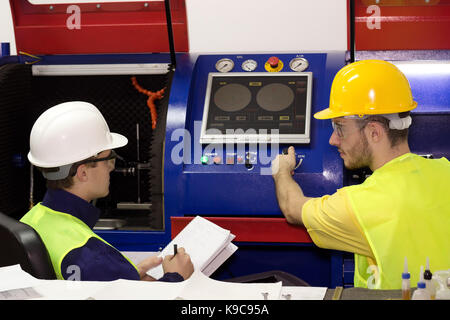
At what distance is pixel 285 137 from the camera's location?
2.69 meters

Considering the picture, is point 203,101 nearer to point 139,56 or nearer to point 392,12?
point 139,56

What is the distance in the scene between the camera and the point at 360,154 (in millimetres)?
2248

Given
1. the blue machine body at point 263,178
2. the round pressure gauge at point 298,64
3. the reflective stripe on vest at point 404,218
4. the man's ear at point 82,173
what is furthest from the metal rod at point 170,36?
the reflective stripe on vest at point 404,218

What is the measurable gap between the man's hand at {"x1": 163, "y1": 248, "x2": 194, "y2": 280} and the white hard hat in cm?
44

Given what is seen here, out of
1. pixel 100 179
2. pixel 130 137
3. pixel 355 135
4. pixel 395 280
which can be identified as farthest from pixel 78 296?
pixel 130 137

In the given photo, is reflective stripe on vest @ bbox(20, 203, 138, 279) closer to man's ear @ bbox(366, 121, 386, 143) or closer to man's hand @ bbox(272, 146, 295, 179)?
man's hand @ bbox(272, 146, 295, 179)

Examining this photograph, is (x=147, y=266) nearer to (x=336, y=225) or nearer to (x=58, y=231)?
(x=58, y=231)

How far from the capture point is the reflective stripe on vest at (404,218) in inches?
76.1

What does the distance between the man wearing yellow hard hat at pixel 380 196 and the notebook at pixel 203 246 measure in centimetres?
29

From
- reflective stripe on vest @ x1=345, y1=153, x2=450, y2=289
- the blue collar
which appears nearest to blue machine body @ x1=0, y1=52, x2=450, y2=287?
reflective stripe on vest @ x1=345, y1=153, x2=450, y2=289

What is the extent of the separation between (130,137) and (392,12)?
54.5 inches

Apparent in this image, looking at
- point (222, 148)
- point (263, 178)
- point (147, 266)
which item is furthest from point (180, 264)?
point (222, 148)

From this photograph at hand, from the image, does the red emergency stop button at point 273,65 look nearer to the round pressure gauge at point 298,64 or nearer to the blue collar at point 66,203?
the round pressure gauge at point 298,64
